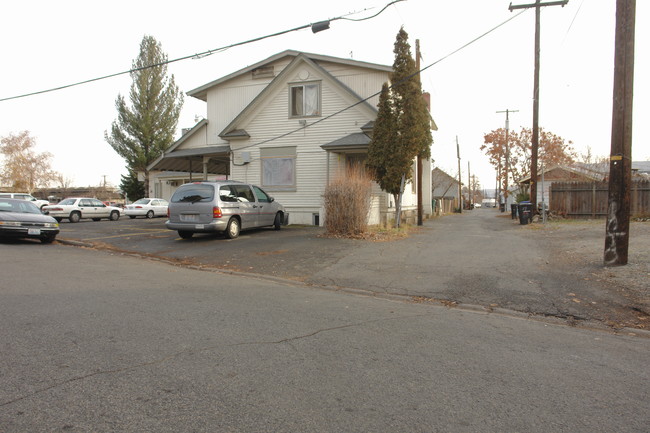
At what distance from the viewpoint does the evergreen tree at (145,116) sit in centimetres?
4019

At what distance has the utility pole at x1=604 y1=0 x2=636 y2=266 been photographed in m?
7.71

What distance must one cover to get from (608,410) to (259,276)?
242 inches

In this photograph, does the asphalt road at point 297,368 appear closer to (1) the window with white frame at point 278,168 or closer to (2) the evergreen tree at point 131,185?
(1) the window with white frame at point 278,168

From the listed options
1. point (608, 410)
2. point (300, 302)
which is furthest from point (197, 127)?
point (608, 410)

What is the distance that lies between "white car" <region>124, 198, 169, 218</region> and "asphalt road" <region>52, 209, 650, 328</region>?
15.1 m

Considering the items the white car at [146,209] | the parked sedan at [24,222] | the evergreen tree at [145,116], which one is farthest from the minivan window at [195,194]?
the evergreen tree at [145,116]

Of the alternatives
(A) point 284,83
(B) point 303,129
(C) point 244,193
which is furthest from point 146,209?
(C) point 244,193

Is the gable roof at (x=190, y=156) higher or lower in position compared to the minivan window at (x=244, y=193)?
higher

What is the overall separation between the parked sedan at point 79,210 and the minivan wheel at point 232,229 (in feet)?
48.6

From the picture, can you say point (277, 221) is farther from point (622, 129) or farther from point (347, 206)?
point (622, 129)

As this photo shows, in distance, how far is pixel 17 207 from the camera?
1250cm

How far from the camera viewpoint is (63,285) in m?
6.46

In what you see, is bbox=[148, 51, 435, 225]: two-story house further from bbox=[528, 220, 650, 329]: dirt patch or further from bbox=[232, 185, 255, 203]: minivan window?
bbox=[528, 220, 650, 329]: dirt patch

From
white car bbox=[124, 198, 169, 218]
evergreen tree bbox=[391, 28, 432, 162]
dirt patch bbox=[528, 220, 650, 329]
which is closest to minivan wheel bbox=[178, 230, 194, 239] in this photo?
evergreen tree bbox=[391, 28, 432, 162]
